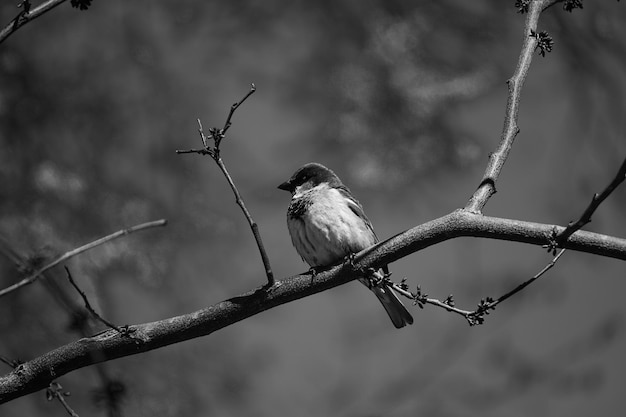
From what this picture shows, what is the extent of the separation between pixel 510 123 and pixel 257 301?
1344 mm

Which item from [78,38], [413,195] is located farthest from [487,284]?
[78,38]

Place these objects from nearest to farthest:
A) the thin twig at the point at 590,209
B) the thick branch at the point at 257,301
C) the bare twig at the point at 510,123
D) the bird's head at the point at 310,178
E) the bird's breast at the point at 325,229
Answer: the thin twig at the point at 590,209, the thick branch at the point at 257,301, the bare twig at the point at 510,123, the bird's breast at the point at 325,229, the bird's head at the point at 310,178

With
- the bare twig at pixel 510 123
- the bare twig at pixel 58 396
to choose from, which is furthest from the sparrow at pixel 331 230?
the bare twig at pixel 58 396

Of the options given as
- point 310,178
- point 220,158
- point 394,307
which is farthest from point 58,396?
point 310,178

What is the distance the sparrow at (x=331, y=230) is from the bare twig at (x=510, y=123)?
45.0 inches

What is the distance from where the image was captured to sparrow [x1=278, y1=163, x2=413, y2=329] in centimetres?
404

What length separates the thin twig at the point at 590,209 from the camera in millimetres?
2020

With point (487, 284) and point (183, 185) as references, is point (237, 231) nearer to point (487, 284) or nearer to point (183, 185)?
point (183, 185)

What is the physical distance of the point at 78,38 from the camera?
231 inches

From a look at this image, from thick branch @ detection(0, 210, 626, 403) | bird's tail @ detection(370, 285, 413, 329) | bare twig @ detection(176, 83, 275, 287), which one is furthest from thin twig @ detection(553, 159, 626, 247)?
bird's tail @ detection(370, 285, 413, 329)

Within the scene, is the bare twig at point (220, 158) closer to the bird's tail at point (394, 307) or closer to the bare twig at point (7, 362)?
the bare twig at point (7, 362)

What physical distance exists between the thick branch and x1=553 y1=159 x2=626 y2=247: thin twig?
0.04m

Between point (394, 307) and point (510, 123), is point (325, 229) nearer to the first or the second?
point (394, 307)

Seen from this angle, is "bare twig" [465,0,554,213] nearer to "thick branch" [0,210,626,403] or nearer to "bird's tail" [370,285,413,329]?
"thick branch" [0,210,626,403]
